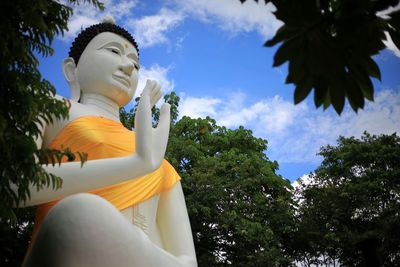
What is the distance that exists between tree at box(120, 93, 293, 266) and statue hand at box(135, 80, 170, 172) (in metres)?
7.09

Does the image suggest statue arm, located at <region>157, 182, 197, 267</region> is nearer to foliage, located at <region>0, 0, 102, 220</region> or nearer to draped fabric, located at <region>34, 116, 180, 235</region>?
draped fabric, located at <region>34, 116, 180, 235</region>

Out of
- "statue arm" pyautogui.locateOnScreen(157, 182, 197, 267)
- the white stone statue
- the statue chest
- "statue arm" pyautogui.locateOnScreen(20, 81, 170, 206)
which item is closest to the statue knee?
the white stone statue

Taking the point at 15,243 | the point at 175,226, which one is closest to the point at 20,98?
the point at 175,226

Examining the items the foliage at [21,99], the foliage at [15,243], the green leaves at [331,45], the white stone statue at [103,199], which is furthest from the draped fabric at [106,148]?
the foliage at [15,243]

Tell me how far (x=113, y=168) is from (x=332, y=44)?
286 cm

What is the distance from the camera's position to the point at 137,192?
4703 mm

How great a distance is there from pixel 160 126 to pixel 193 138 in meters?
10.5

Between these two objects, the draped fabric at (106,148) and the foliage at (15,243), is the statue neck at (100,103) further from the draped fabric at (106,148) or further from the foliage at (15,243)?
the foliage at (15,243)

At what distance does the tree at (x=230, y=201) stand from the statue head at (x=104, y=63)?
21.4ft

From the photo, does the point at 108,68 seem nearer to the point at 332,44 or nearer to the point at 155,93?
the point at 155,93

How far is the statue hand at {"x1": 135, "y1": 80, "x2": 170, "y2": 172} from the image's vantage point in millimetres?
4156

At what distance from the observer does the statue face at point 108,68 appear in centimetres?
527

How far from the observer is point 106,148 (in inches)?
185

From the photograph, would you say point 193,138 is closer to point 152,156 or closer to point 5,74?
point 152,156
